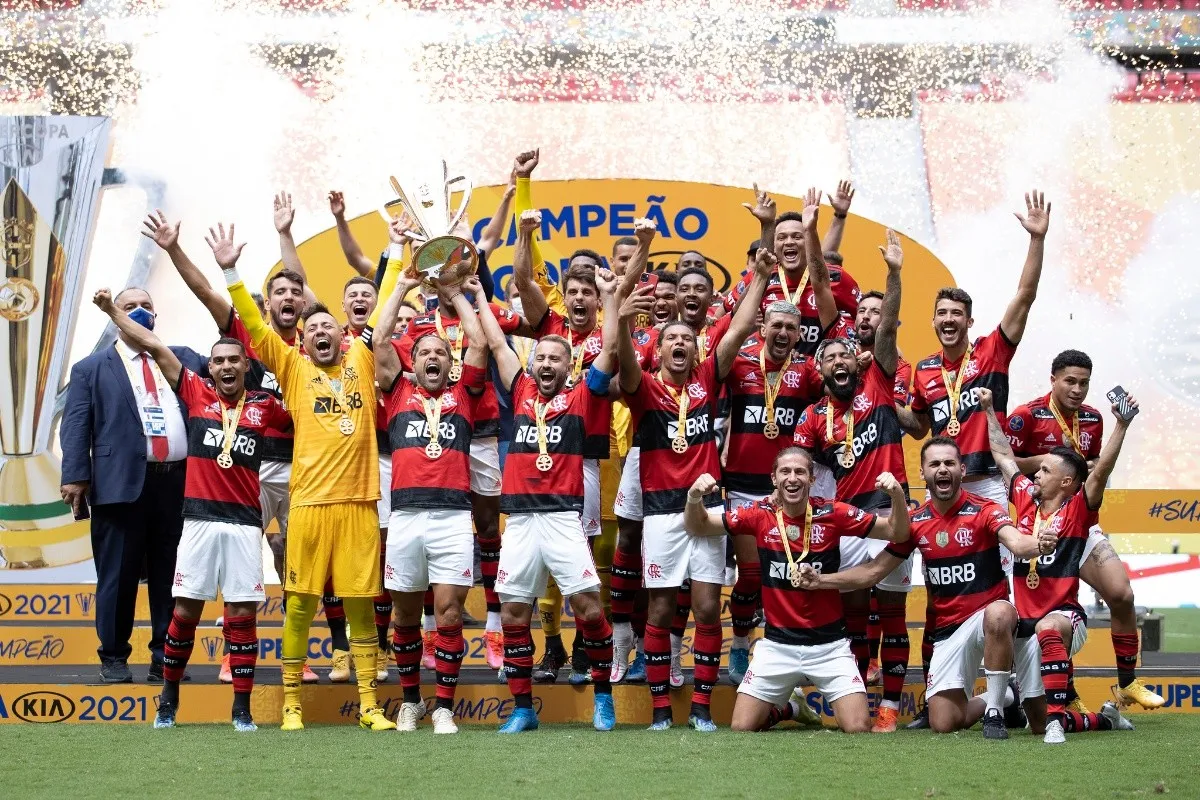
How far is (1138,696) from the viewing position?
6.18 m

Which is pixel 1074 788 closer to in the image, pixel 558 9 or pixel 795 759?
pixel 795 759

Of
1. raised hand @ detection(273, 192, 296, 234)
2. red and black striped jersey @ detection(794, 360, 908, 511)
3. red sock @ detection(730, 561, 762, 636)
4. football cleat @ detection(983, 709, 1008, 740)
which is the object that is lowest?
football cleat @ detection(983, 709, 1008, 740)

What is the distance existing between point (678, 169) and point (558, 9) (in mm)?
1430

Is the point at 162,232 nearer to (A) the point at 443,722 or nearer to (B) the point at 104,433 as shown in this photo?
(B) the point at 104,433

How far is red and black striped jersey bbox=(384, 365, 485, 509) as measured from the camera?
5902 mm

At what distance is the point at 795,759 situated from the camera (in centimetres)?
498

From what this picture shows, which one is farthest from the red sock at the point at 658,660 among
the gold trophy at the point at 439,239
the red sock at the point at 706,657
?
the gold trophy at the point at 439,239

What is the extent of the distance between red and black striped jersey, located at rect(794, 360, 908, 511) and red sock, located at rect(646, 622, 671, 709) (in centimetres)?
100

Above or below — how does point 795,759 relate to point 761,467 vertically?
below

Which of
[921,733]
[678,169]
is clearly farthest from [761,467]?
[678,169]

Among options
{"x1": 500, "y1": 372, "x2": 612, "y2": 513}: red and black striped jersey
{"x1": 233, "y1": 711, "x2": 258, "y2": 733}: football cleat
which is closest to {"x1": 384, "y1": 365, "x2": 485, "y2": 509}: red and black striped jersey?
{"x1": 500, "y1": 372, "x2": 612, "y2": 513}: red and black striped jersey

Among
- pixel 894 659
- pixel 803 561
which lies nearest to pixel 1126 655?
pixel 894 659

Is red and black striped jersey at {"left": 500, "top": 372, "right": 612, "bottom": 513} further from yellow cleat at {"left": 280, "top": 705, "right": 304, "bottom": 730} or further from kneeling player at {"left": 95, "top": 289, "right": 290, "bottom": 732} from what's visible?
yellow cleat at {"left": 280, "top": 705, "right": 304, "bottom": 730}

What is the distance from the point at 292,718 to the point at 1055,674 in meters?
3.01
